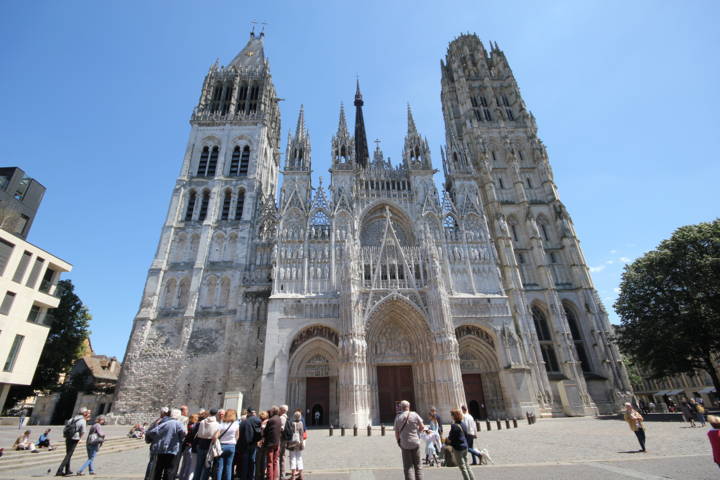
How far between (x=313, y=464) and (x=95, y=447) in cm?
513

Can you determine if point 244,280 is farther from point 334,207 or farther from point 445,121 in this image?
point 445,121

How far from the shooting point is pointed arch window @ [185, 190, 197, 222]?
27.6 m

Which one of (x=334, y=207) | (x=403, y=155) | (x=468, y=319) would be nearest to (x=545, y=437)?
(x=468, y=319)

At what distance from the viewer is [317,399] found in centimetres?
2150

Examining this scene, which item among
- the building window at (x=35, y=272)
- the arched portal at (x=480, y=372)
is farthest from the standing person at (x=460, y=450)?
the building window at (x=35, y=272)

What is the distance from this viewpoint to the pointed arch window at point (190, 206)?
27602mm

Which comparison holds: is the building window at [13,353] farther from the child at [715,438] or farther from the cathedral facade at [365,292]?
the child at [715,438]

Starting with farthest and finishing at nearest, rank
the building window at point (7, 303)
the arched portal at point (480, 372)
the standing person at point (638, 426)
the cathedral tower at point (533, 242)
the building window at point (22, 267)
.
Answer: the cathedral tower at point (533, 242), the arched portal at point (480, 372), the building window at point (22, 267), the building window at point (7, 303), the standing person at point (638, 426)

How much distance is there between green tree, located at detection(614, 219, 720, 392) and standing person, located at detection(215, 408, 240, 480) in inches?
926

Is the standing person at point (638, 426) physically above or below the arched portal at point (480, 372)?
below

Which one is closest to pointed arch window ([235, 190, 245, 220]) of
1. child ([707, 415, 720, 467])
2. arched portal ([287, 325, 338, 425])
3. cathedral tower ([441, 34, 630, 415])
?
arched portal ([287, 325, 338, 425])

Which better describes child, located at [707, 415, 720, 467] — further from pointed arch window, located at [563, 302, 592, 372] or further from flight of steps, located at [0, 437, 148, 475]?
pointed arch window, located at [563, 302, 592, 372]

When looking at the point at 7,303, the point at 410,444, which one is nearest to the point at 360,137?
the point at 7,303

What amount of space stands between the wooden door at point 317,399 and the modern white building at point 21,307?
15.7m
